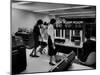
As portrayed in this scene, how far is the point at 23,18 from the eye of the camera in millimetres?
2492

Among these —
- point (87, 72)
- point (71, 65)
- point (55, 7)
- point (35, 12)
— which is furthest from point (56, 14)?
point (87, 72)

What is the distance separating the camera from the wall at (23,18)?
2.43 m

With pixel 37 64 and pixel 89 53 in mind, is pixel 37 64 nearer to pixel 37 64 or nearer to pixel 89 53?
pixel 37 64

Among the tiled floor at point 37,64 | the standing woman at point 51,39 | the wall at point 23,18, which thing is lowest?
the tiled floor at point 37,64

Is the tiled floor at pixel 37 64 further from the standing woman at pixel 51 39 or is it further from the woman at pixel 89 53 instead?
the woman at pixel 89 53

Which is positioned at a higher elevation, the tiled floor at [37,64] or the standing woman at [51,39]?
the standing woman at [51,39]

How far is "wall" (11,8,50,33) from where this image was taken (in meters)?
2.43

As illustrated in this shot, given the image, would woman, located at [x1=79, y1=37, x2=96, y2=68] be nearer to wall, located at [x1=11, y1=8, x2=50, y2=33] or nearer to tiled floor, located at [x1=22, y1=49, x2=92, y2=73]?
tiled floor, located at [x1=22, y1=49, x2=92, y2=73]

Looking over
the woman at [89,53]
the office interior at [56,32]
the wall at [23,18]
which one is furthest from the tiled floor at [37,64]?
the woman at [89,53]

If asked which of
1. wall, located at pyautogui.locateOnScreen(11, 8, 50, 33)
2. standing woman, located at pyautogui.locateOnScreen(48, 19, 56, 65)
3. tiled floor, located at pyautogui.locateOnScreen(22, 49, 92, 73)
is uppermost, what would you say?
wall, located at pyautogui.locateOnScreen(11, 8, 50, 33)

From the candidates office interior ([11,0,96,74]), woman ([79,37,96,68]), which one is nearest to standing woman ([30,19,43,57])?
office interior ([11,0,96,74])

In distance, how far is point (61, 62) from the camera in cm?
270

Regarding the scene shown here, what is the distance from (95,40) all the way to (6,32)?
1575 mm

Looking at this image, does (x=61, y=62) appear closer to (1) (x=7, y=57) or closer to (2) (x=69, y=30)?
(2) (x=69, y=30)
